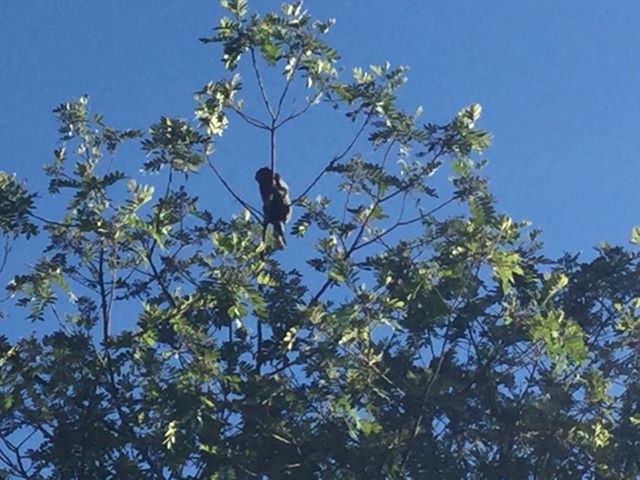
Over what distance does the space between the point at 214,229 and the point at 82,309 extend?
3.87 ft

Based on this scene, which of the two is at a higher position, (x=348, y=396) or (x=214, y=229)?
(x=214, y=229)

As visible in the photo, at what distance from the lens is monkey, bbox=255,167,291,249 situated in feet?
38.7

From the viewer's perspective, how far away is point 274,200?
11836 mm

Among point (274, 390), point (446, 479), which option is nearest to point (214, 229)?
point (274, 390)

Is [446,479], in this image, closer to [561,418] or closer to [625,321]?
[561,418]

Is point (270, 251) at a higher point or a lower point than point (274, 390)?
higher

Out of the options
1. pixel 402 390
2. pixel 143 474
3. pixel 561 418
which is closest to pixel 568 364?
pixel 561 418

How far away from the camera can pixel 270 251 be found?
11.4 m

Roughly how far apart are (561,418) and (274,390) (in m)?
2.05

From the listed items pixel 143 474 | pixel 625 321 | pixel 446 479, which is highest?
pixel 625 321

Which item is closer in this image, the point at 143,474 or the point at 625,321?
the point at 143,474

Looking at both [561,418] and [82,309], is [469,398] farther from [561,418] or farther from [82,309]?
[82,309]

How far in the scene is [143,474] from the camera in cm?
1036

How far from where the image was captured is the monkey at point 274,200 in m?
11.8
